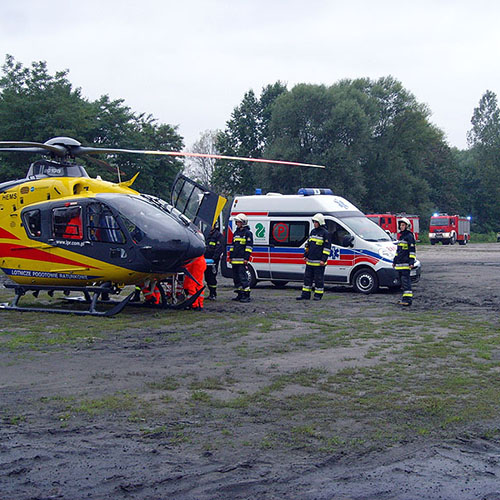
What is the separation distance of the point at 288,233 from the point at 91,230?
628 centimetres

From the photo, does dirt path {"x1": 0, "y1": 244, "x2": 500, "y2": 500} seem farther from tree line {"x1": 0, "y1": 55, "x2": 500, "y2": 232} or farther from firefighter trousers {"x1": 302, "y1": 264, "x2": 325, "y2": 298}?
tree line {"x1": 0, "y1": 55, "x2": 500, "y2": 232}

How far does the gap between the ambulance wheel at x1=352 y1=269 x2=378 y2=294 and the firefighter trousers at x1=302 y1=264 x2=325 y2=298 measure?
5.18ft

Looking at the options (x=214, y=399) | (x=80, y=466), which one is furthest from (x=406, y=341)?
(x=80, y=466)

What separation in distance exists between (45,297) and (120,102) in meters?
35.3

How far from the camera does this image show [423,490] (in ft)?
14.9

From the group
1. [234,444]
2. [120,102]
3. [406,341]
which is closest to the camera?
[234,444]

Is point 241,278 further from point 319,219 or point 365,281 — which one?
point 365,281

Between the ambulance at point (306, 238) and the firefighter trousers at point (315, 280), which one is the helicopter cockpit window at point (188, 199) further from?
the ambulance at point (306, 238)

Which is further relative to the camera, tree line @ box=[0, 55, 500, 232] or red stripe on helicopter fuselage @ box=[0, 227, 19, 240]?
tree line @ box=[0, 55, 500, 232]

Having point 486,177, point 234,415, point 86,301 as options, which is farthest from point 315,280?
point 486,177

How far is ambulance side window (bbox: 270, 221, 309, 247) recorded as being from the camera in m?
17.7

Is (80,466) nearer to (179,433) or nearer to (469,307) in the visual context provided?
(179,433)

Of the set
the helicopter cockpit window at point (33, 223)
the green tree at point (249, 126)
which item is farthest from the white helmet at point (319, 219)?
the green tree at point (249, 126)

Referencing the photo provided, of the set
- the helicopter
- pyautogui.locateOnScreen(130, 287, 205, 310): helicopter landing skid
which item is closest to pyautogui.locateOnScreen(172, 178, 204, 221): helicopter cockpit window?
the helicopter
